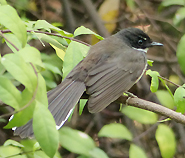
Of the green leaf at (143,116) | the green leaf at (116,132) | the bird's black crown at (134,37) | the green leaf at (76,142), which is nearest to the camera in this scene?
the green leaf at (76,142)

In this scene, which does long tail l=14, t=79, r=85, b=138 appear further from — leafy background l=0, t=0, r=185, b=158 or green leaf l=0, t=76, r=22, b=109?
green leaf l=0, t=76, r=22, b=109

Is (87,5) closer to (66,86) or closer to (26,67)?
(66,86)

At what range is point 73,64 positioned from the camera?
2.44 m

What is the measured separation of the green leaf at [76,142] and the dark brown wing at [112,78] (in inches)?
19.2

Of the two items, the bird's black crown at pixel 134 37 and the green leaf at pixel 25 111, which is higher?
the green leaf at pixel 25 111

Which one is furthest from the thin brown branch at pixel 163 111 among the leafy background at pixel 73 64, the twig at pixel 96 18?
the twig at pixel 96 18

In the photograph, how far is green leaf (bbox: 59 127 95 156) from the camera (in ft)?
7.29

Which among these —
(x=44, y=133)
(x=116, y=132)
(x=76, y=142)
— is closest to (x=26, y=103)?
(x=44, y=133)

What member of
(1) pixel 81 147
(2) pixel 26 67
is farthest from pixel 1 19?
(1) pixel 81 147

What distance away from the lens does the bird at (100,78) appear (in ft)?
8.92


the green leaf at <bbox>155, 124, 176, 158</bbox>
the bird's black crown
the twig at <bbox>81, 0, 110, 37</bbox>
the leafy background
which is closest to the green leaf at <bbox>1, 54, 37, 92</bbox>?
the leafy background

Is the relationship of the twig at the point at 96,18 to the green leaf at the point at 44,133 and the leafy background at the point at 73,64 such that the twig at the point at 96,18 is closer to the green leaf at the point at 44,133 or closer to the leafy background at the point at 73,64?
the leafy background at the point at 73,64

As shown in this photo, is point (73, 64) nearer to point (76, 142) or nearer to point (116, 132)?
point (76, 142)

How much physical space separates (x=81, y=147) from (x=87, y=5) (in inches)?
143
